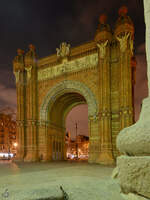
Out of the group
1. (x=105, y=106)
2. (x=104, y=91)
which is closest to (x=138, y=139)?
(x=105, y=106)

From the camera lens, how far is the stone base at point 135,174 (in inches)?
52.4

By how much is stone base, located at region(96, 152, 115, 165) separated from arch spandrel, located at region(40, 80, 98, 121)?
10.5 ft

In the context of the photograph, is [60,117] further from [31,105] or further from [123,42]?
[123,42]

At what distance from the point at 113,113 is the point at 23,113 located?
8.92 metres

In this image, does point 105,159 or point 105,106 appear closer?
point 105,159

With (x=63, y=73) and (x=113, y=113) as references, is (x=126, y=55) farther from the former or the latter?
(x=63, y=73)

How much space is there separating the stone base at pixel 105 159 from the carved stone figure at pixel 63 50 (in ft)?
30.5

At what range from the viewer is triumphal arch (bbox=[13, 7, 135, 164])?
507 inches

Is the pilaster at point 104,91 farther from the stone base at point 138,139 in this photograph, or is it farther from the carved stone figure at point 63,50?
the stone base at point 138,139

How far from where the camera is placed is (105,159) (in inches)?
476

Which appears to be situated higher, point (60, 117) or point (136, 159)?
point (60, 117)

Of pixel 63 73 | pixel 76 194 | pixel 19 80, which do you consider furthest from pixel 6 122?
pixel 76 194

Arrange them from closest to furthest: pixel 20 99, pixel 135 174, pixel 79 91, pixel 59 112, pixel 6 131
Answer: pixel 135 174 < pixel 79 91 < pixel 20 99 < pixel 59 112 < pixel 6 131

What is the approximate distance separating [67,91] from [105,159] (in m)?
6.89
